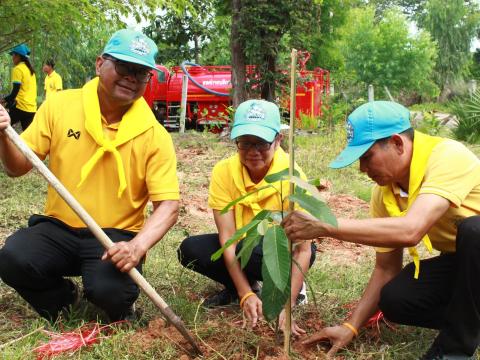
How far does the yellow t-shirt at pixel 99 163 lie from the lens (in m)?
2.73

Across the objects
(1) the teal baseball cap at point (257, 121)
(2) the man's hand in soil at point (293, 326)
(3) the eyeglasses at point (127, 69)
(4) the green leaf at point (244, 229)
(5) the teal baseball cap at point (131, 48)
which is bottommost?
(2) the man's hand in soil at point (293, 326)

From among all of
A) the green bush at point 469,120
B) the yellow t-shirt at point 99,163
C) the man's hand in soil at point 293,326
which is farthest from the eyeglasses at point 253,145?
the green bush at point 469,120

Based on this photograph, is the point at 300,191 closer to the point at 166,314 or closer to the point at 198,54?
the point at 166,314

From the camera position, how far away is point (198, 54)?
22.4 meters

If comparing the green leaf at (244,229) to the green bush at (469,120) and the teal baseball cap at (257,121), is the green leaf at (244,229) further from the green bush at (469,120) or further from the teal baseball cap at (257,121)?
the green bush at (469,120)

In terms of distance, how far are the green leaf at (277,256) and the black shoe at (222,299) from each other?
1.10m

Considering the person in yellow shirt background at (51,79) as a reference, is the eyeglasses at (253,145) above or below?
above

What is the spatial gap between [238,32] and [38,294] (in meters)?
6.88

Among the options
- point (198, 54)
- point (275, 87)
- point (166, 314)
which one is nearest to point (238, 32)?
point (275, 87)

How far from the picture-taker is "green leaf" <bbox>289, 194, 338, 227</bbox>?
6.21ft

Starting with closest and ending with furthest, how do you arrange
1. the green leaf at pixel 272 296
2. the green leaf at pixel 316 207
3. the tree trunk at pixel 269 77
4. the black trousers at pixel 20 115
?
the green leaf at pixel 316 207
the green leaf at pixel 272 296
the black trousers at pixel 20 115
the tree trunk at pixel 269 77

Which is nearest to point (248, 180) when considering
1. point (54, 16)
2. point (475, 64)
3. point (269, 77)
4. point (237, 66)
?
point (54, 16)

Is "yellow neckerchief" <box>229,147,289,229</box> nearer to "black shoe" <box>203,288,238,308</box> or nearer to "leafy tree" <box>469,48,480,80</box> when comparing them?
"black shoe" <box>203,288,238,308</box>

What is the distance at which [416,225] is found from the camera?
2055 mm
